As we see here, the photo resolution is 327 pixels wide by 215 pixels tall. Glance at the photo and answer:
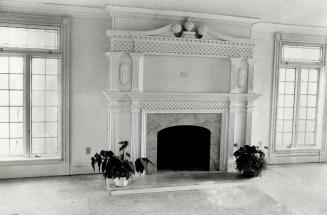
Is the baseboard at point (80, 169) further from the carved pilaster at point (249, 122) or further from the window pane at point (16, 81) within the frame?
the carved pilaster at point (249, 122)

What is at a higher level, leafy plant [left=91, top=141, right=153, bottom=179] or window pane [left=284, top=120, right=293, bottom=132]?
window pane [left=284, top=120, right=293, bottom=132]

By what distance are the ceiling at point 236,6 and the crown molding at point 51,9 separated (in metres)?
0.05

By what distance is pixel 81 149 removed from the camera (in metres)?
5.75

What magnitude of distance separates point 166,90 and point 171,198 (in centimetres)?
191

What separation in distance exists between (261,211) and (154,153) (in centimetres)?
219

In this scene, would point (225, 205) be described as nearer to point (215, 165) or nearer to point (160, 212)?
point (160, 212)

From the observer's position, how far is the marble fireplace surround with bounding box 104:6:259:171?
5.38 meters

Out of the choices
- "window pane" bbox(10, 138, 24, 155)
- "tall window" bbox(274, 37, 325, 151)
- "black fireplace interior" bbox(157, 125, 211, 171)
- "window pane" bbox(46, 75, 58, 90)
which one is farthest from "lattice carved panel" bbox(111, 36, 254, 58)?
"window pane" bbox(10, 138, 24, 155)

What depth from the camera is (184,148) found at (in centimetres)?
633

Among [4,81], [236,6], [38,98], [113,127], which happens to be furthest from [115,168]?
[236,6]

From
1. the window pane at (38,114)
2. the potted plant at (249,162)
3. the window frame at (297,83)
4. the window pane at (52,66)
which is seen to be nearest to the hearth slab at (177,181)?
the potted plant at (249,162)

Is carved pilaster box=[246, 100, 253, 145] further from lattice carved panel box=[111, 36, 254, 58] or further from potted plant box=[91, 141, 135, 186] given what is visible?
potted plant box=[91, 141, 135, 186]

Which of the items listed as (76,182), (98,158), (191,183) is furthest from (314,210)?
(76,182)

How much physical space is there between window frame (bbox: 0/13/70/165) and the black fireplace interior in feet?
5.80
